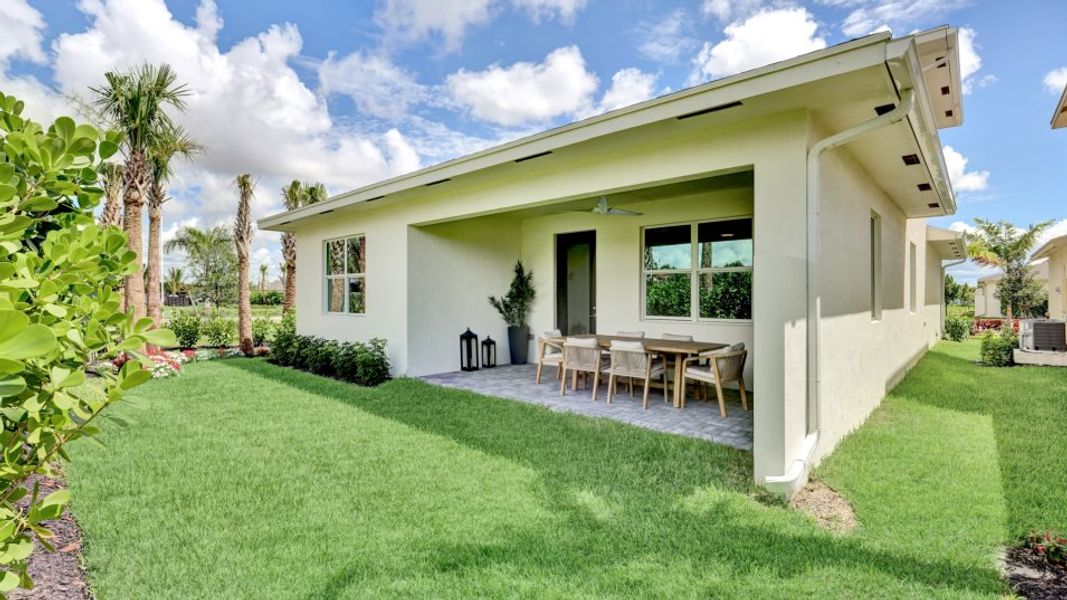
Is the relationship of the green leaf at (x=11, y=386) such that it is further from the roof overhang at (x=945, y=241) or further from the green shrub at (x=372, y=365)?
the roof overhang at (x=945, y=241)

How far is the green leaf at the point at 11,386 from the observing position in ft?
2.79

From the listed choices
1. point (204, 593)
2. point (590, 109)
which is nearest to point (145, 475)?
A: point (204, 593)

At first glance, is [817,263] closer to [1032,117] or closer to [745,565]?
[745,565]

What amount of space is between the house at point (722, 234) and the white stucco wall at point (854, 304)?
0.04m

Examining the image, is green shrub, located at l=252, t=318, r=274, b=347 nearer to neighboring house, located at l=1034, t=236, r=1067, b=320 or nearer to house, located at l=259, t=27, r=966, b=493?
house, located at l=259, t=27, r=966, b=493

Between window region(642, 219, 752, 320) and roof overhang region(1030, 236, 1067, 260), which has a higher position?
roof overhang region(1030, 236, 1067, 260)

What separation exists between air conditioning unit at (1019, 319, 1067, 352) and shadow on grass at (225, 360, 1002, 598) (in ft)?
39.7

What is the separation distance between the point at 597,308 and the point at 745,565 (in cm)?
644

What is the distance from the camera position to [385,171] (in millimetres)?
19719

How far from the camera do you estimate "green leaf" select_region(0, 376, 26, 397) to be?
850 millimetres

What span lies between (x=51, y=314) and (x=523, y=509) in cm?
290

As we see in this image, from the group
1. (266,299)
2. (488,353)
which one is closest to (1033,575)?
(488,353)

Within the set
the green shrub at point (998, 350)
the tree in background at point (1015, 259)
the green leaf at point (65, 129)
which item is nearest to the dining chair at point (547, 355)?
the green leaf at point (65, 129)

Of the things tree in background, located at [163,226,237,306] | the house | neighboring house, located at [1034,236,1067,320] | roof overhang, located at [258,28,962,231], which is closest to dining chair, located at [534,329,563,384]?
the house
